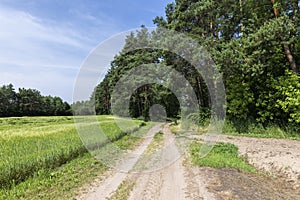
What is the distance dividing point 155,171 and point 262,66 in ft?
31.9

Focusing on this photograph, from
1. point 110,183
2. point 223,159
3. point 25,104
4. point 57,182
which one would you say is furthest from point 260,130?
point 25,104

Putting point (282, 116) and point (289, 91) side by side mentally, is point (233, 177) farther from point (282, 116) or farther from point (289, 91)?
point (282, 116)

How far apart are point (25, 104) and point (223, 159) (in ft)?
229

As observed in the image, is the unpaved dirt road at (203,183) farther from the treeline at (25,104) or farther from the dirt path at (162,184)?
the treeline at (25,104)

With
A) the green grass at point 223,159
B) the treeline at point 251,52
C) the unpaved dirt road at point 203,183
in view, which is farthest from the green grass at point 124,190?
the treeline at point 251,52

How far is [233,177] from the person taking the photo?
5324 millimetres

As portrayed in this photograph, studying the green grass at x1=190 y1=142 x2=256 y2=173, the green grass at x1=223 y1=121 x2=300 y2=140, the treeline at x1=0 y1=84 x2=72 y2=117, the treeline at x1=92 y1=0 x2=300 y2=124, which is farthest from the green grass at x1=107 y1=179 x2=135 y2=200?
the treeline at x1=0 y1=84 x2=72 y2=117

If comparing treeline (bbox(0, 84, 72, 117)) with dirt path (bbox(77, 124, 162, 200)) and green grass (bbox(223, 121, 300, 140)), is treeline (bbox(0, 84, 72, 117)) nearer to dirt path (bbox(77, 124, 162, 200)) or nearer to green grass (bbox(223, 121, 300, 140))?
green grass (bbox(223, 121, 300, 140))

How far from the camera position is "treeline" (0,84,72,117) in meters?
58.8

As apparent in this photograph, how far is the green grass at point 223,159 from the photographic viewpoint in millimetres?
6466

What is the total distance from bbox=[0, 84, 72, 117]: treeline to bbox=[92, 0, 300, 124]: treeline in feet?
185

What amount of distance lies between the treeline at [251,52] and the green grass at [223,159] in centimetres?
588

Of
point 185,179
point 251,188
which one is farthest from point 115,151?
point 251,188

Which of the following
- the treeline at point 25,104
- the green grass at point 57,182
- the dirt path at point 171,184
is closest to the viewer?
the dirt path at point 171,184
